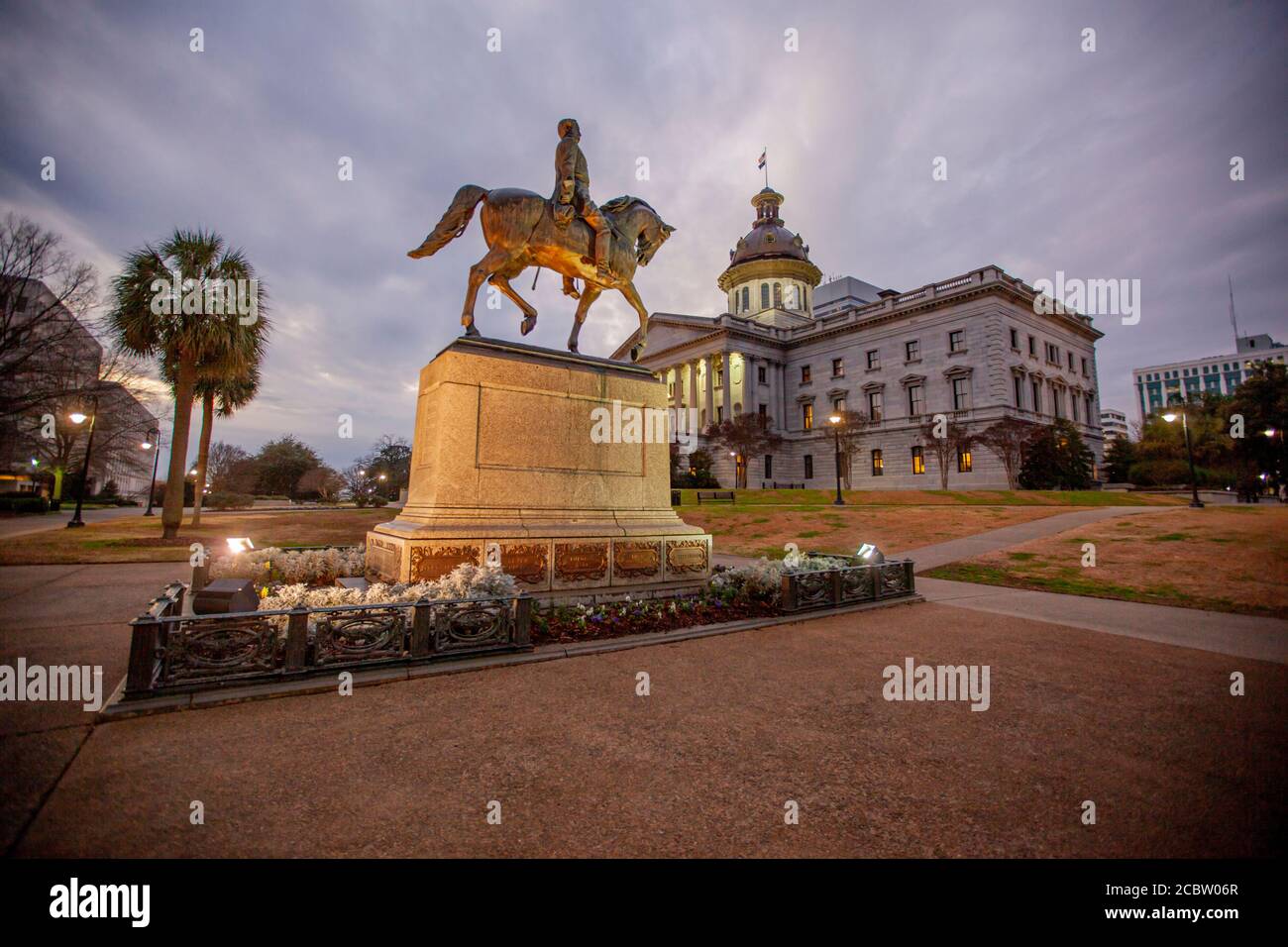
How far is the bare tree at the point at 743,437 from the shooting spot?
178 ft

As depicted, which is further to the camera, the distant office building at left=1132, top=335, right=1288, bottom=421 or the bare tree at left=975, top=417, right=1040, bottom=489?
the distant office building at left=1132, top=335, right=1288, bottom=421

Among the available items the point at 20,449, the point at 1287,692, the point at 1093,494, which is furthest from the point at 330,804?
the point at 20,449

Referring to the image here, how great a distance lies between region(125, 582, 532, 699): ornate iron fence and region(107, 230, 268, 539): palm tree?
16.6 metres

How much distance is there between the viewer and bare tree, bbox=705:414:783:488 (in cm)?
5431

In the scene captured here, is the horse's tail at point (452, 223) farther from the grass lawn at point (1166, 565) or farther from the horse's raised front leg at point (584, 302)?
the grass lawn at point (1166, 565)

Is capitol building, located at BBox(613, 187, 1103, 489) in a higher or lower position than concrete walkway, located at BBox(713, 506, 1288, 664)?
higher

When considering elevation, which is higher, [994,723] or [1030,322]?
[1030,322]

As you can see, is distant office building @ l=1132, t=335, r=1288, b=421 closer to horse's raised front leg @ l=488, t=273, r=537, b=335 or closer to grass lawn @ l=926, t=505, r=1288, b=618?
grass lawn @ l=926, t=505, r=1288, b=618

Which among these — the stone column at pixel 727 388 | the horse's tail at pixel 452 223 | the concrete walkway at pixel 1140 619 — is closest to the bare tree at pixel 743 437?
the stone column at pixel 727 388

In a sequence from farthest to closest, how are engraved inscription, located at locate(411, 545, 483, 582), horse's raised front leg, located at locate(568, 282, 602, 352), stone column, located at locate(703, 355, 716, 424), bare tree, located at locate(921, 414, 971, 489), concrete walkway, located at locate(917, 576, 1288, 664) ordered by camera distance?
stone column, located at locate(703, 355, 716, 424) → bare tree, located at locate(921, 414, 971, 489) → horse's raised front leg, located at locate(568, 282, 602, 352) → concrete walkway, located at locate(917, 576, 1288, 664) → engraved inscription, located at locate(411, 545, 483, 582)

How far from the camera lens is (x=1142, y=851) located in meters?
2.54

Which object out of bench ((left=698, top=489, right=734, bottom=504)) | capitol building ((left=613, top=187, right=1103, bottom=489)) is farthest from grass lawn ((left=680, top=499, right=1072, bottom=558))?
capitol building ((left=613, top=187, right=1103, bottom=489))
